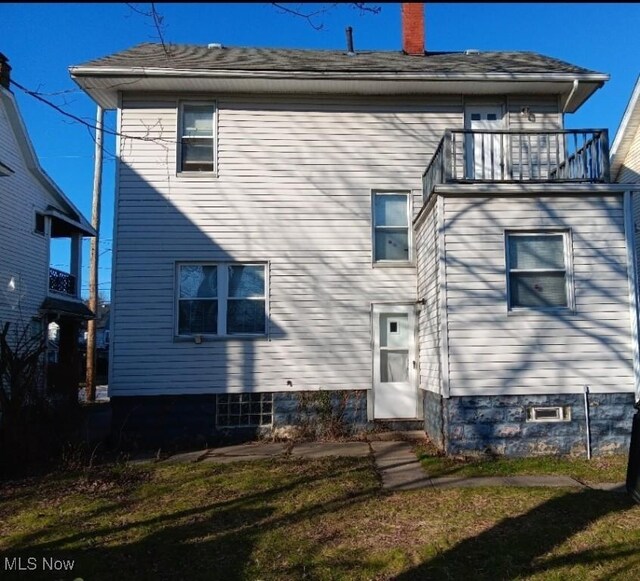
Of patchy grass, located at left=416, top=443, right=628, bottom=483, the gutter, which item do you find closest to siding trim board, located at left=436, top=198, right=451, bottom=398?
patchy grass, located at left=416, top=443, right=628, bottom=483

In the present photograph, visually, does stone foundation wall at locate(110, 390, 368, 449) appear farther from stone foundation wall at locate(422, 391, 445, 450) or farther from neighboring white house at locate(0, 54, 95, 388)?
neighboring white house at locate(0, 54, 95, 388)

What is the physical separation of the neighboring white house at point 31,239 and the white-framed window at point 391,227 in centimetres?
819

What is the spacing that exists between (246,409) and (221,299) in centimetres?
200

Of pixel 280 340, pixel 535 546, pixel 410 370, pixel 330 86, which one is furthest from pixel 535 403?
pixel 330 86

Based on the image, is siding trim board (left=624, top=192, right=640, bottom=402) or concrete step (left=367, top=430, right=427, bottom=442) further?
concrete step (left=367, top=430, right=427, bottom=442)

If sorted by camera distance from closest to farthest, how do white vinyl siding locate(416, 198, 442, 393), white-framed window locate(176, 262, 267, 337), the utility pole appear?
white vinyl siding locate(416, 198, 442, 393) → white-framed window locate(176, 262, 267, 337) → the utility pole

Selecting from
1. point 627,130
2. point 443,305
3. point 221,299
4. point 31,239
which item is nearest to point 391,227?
point 443,305

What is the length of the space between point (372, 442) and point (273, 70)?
666cm

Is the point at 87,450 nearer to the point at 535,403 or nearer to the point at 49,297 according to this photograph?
the point at 535,403

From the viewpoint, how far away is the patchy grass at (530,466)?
6.84m

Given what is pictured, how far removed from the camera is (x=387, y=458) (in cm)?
789

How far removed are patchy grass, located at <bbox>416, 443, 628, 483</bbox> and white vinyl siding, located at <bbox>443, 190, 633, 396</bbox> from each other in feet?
3.04

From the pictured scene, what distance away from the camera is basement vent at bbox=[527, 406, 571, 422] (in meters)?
7.88

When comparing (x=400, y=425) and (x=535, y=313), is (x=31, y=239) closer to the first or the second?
(x=400, y=425)
